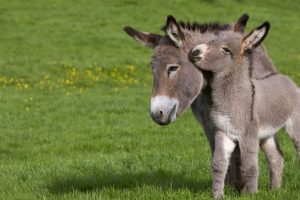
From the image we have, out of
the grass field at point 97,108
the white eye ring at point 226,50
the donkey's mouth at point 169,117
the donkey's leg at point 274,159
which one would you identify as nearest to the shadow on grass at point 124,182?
the grass field at point 97,108

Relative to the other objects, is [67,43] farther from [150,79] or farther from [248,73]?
[248,73]

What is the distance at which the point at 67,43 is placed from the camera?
3425 cm

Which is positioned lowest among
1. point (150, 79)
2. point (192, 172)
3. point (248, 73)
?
point (150, 79)

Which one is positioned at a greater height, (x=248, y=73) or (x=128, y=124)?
(x=248, y=73)

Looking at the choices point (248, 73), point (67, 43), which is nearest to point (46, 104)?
point (248, 73)

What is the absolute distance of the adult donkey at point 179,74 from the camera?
5840mm

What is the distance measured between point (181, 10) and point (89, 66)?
18.0m

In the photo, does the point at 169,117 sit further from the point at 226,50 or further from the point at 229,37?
the point at 229,37

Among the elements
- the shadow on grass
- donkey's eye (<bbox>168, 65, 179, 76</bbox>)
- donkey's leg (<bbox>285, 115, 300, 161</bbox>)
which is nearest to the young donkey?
donkey's eye (<bbox>168, 65, 179, 76</bbox>)

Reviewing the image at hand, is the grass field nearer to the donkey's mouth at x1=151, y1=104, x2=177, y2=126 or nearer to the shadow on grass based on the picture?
the shadow on grass

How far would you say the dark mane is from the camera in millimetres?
6519

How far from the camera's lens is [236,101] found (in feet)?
20.9

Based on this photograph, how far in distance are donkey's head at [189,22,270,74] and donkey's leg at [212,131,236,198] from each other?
0.74 metres

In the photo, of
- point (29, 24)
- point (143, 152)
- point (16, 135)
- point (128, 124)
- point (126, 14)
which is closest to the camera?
point (143, 152)
